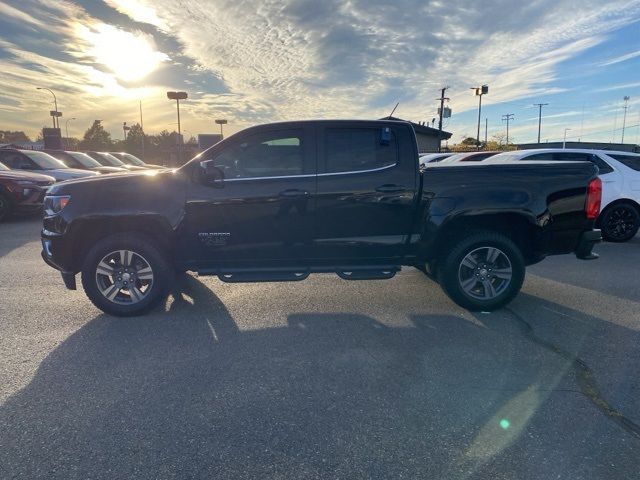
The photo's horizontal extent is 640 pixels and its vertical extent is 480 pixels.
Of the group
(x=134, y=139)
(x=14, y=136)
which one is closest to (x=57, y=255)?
(x=134, y=139)

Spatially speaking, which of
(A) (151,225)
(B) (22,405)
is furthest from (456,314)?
(B) (22,405)

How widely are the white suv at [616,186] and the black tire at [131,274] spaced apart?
7.02 meters

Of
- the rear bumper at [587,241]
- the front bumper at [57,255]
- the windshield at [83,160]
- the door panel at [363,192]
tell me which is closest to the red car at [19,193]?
the windshield at [83,160]

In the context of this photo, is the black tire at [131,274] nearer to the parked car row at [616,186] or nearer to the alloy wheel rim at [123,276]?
the alloy wheel rim at [123,276]

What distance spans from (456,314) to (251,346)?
2219mm

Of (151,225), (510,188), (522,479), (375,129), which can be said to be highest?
(375,129)

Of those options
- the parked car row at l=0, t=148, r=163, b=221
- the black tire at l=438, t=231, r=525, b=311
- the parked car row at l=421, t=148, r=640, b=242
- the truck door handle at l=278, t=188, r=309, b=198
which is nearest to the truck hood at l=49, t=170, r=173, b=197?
the truck door handle at l=278, t=188, r=309, b=198

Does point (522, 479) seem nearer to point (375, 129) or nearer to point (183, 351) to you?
point (183, 351)

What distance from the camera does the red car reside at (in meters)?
9.96

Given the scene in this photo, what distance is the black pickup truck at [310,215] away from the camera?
411 cm

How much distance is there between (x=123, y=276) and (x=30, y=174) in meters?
8.56

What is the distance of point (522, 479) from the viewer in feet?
6.91

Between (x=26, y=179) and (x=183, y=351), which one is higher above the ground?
(x=26, y=179)

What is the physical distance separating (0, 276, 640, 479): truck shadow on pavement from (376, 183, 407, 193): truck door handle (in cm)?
139
